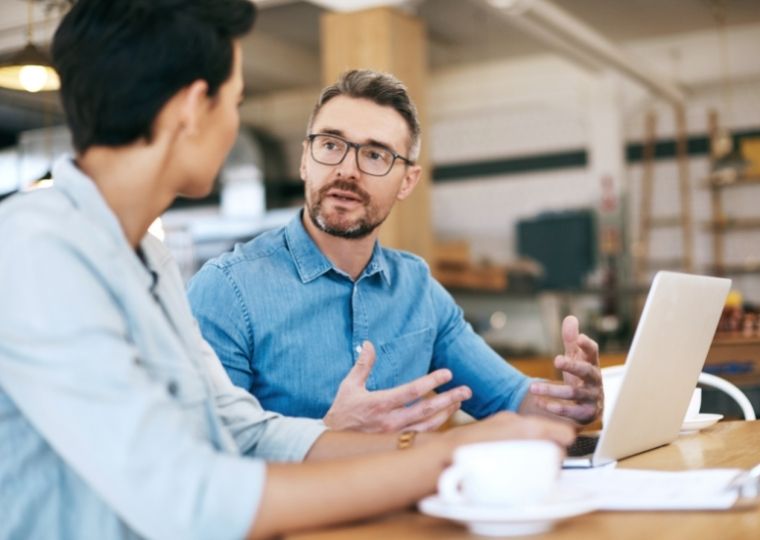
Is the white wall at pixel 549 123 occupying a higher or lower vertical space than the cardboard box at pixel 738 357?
higher

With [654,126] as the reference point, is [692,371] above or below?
below

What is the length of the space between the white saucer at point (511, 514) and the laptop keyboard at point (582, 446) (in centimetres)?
57

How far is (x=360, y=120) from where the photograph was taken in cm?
236

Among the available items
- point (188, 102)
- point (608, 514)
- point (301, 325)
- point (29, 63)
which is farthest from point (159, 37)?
point (29, 63)

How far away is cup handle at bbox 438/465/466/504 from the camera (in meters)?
1.11

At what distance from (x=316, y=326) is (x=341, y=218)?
26 centimetres

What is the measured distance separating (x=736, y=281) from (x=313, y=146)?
8.53 meters

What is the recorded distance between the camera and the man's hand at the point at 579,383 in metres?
1.86

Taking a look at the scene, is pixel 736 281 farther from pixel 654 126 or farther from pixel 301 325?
pixel 301 325

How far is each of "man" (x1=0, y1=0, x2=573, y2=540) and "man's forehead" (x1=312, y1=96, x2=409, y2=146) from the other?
0.98m

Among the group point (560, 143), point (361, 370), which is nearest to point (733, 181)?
point (560, 143)

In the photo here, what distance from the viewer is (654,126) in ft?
34.1

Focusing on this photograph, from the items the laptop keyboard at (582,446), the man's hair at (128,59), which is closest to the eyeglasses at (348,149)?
the laptop keyboard at (582,446)

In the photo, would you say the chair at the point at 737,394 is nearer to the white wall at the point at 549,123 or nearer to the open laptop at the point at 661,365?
the open laptop at the point at 661,365
